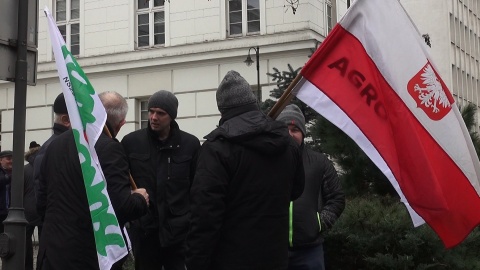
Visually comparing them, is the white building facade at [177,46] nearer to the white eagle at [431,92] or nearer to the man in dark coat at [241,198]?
the white eagle at [431,92]

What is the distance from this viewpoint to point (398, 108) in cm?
507

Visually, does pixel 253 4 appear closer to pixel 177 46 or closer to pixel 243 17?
pixel 243 17

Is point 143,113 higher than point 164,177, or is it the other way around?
point 143,113

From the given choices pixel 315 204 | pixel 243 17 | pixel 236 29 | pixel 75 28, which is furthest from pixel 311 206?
pixel 75 28

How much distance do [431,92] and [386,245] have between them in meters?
2.72

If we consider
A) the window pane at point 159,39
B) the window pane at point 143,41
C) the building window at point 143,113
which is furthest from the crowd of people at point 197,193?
the window pane at point 143,41

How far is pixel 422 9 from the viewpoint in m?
47.5

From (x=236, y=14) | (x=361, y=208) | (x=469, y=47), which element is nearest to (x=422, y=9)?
(x=469, y=47)

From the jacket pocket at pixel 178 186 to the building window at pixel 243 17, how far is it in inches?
694

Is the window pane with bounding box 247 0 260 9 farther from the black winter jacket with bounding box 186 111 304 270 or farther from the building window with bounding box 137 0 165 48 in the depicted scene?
the black winter jacket with bounding box 186 111 304 270

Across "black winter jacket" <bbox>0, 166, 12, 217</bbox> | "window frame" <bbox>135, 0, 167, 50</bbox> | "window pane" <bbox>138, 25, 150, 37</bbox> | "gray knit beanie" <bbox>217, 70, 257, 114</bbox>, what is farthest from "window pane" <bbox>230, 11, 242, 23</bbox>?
"gray knit beanie" <bbox>217, 70, 257, 114</bbox>

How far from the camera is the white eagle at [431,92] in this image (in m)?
5.18

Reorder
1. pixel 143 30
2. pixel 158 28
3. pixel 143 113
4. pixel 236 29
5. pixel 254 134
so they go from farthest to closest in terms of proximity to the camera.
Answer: pixel 143 30 < pixel 158 28 < pixel 143 113 < pixel 236 29 < pixel 254 134

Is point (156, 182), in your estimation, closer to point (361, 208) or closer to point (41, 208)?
point (41, 208)
